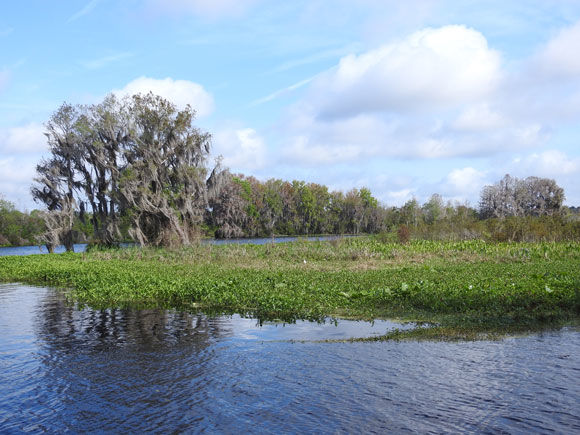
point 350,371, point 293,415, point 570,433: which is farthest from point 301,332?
point 570,433

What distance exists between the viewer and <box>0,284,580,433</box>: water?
7.11 metres

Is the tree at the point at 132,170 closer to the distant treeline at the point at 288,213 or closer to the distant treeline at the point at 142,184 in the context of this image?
the distant treeline at the point at 142,184

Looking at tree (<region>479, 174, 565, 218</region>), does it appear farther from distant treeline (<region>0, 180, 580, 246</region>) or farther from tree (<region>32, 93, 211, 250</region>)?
tree (<region>32, 93, 211, 250</region>)

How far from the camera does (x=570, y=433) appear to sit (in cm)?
650

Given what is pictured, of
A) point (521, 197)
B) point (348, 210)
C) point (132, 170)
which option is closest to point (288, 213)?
point (348, 210)

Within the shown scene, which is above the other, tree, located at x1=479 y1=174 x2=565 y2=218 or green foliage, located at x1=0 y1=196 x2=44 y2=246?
tree, located at x1=479 y1=174 x2=565 y2=218

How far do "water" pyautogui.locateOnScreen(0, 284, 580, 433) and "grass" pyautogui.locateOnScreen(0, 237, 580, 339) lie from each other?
1.43 m

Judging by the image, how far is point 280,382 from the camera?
8.75 metres

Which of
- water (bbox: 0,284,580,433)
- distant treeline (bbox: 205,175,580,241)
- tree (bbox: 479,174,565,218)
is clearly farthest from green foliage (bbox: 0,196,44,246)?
water (bbox: 0,284,580,433)

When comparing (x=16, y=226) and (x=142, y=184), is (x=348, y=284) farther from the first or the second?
(x=16, y=226)

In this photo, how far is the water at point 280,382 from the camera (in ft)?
23.3

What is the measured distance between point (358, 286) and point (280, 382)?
26.1ft

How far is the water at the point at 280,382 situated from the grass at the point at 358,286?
4.69ft

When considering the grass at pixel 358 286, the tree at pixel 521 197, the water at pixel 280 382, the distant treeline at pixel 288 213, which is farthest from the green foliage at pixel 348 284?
the tree at pixel 521 197
